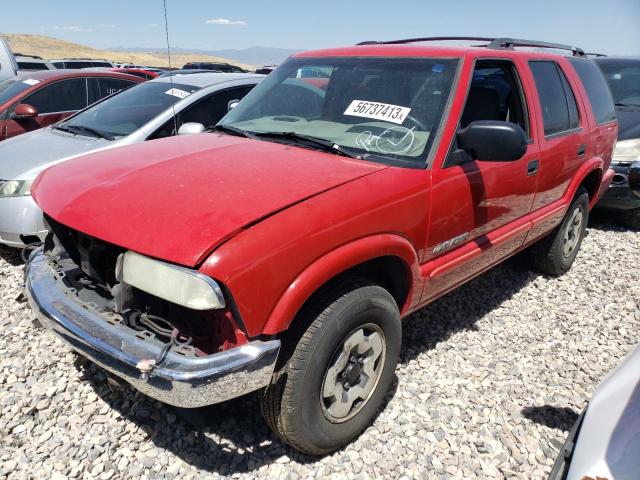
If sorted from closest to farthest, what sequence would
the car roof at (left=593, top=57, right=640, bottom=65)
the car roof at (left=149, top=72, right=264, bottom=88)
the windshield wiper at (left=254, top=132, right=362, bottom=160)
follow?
the windshield wiper at (left=254, top=132, right=362, bottom=160) → the car roof at (left=149, top=72, right=264, bottom=88) → the car roof at (left=593, top=57, right=640, bottom=65)

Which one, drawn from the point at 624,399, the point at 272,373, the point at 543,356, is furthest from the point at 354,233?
the point at 543,356

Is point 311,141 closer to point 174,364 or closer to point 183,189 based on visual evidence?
point 183,189

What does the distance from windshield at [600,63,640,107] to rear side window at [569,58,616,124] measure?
8.81 feet

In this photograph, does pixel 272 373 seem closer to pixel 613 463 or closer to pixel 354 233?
pixel 354 233

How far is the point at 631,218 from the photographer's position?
20.3ft

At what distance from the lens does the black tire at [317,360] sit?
209cm

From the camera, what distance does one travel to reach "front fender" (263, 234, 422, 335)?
76.2 inches

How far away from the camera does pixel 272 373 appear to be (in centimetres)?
198

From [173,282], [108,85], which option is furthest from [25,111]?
[173,282]

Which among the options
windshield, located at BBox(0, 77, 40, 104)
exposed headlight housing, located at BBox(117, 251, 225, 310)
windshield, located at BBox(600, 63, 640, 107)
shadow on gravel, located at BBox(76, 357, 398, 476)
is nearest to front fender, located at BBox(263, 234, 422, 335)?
exposed headlight housing, located at BBox(117, 251, 225, 310)

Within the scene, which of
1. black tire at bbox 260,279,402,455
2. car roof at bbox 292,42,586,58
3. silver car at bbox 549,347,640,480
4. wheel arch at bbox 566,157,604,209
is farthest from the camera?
wheel arch at bbox 566,157,604,209

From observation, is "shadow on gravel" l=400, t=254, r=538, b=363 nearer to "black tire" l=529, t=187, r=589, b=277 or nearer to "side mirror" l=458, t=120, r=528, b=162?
"black tire" l=529, t=187, r=589, b=277

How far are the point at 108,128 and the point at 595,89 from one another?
4.56 metres

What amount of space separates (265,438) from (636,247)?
5022 millimetres
